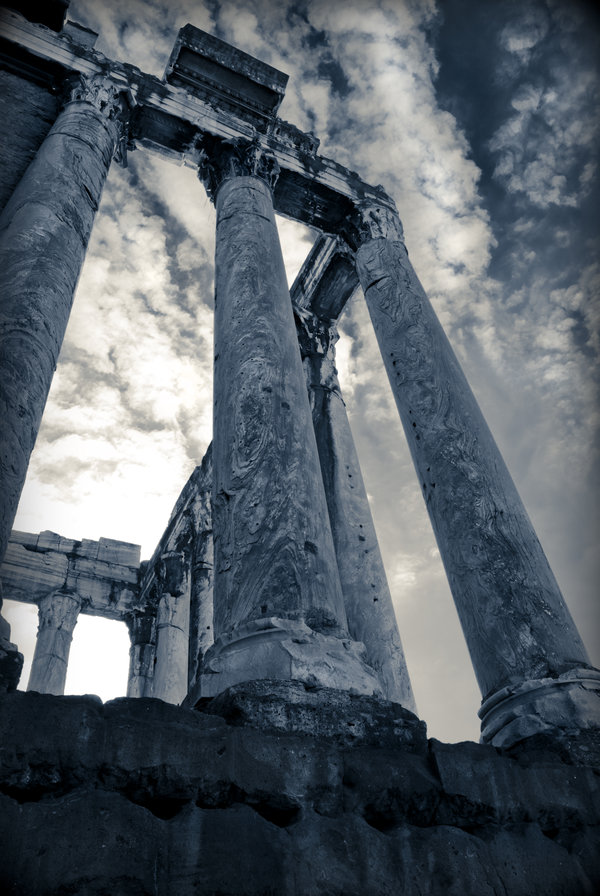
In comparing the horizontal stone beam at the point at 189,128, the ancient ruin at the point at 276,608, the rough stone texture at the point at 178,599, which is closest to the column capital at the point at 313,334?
the ancient ruin at the point at 276,608

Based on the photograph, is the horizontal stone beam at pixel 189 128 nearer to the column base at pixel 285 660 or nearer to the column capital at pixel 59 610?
the column base at pixel 285 660

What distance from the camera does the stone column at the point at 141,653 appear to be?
16784 mm

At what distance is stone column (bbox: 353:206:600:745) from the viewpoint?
518cm

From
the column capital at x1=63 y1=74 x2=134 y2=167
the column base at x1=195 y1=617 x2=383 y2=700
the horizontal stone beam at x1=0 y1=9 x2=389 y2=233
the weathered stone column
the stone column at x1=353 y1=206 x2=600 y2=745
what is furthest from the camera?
the weathered stone column

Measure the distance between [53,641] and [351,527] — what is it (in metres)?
10.8

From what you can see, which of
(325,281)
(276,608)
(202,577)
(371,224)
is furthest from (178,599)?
(276,608)

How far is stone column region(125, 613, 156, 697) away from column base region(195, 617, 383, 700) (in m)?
12.6

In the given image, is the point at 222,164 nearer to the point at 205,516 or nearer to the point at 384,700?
the point at 205,516

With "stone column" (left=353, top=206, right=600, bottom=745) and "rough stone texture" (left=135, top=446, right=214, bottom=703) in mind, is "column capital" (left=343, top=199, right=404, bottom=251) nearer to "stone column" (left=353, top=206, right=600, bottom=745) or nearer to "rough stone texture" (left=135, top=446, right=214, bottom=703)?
"stone column" (left=353, top=206, right=600, bottom=745)

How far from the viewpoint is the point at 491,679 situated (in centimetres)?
571

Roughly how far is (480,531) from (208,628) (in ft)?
31.1

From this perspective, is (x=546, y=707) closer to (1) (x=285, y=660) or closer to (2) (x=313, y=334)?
(1) (x=285, y=660)

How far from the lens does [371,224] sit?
11617 mm

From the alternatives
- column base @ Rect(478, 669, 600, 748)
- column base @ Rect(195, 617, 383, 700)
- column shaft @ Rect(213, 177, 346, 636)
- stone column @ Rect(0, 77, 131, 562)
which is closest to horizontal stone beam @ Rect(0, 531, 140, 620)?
stone column @ Rect(0, 77, 131, 562)
